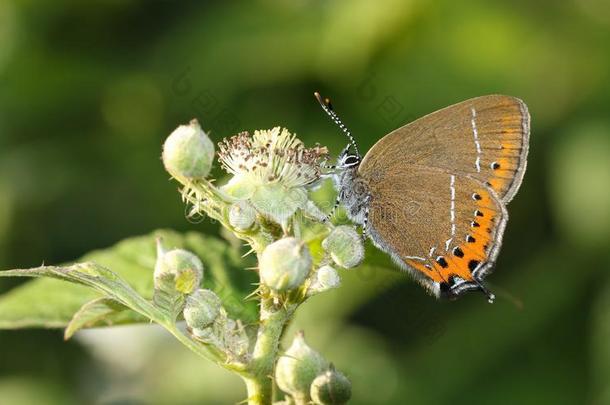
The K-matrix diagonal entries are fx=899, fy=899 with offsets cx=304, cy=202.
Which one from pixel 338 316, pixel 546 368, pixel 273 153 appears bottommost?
pixel 546 368

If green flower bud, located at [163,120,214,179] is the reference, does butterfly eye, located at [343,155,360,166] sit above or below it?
below

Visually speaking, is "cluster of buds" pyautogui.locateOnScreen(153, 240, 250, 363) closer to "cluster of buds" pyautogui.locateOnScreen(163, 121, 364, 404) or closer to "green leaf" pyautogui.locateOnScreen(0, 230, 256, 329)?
"cluster of buds" pyautogui.locateOnScreen(163, 121, 364, 404)

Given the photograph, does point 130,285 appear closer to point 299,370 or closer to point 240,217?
point 240,217

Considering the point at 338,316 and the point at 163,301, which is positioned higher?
the point at 163,301

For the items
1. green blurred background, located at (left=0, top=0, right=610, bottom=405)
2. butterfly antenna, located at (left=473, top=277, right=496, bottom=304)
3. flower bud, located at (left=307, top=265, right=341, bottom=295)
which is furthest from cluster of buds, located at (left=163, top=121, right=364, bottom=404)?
green blurred background, located at (left=0, top=0, right=610, bottom=405)

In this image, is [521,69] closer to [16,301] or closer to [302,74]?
[302,74]

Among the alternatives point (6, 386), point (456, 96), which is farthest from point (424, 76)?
point (6, 386)
